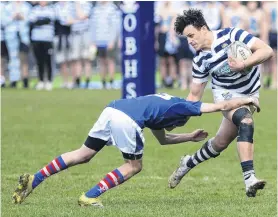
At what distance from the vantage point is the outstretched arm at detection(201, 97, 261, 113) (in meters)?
8.74

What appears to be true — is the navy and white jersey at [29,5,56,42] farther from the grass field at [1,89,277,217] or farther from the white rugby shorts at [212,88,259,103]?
the white rugby shorts at [212,88,259,103]

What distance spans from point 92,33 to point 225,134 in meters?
18.5

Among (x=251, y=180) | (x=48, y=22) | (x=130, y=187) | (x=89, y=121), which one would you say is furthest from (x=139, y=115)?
(x=48, y=22)

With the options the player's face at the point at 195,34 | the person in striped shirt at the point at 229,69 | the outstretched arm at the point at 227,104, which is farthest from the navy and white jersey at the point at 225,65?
the outstretched arm at the point at 227,104

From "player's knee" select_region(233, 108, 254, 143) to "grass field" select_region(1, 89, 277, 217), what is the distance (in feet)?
2.08

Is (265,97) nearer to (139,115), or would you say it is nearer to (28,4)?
(28,4)

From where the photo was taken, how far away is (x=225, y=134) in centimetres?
1004

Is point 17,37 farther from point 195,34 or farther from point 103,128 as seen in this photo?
point 103,128

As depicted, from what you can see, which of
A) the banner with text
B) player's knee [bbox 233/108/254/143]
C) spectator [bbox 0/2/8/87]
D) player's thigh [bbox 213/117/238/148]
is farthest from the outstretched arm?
spectator [bbox 0/2/8/87]

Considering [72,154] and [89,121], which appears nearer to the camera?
[72,154]

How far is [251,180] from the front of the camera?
890 cm

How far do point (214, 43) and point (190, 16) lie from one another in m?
0.37

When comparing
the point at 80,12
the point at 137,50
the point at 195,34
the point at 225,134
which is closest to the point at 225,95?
the point at 225,134

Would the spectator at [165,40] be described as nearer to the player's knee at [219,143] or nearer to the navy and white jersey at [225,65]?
the player's knee at [219,143]
